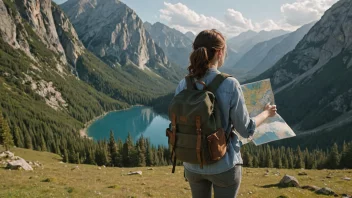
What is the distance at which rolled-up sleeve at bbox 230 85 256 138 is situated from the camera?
556cm

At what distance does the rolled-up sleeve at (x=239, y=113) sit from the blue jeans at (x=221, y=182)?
0.80 meters

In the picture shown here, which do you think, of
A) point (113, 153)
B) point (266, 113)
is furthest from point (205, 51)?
point (113, 153)

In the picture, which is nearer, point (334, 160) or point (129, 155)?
point (334, 160)

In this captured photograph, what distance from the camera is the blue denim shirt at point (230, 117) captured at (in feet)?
18.2

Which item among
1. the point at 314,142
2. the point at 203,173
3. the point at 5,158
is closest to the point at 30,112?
the point at 5,158

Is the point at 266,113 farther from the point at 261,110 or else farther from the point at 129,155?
the point at 129,155

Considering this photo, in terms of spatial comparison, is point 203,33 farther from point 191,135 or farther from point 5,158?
point 5,158

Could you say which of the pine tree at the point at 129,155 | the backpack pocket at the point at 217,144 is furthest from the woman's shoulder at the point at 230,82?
the pine tree at the point at 129,155

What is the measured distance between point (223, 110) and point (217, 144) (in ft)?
2.34

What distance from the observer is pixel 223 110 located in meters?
5.65

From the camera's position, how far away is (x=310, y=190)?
2081 centimetres

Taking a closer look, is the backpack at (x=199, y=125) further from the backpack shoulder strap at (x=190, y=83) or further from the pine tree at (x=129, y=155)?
the pine tree at (x=129, y=155)

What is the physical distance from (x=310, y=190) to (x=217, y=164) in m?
18.5

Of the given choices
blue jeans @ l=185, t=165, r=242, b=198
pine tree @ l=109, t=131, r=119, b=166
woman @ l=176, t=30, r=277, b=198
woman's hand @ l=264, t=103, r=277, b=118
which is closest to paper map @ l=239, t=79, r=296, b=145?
woman's hand @ l=264, t=103, r=277, b=118
